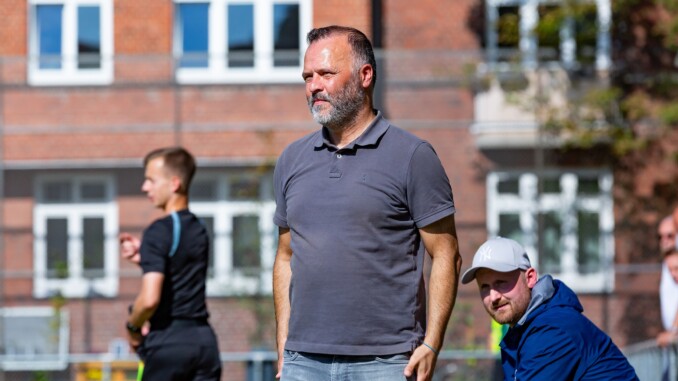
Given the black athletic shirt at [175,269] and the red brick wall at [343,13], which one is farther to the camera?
the red brick wall at [343,13]

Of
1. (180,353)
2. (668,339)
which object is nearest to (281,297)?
(180,353)

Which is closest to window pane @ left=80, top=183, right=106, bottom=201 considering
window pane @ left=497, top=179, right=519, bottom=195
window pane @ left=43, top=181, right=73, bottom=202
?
window pane @ left=43, top=181, right=73, bottom=202

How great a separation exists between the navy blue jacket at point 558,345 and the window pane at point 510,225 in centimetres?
1077

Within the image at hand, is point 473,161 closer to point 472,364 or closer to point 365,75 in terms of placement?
point 472,364

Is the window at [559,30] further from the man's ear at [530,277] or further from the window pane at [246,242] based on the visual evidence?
the man's ear at [530,277]

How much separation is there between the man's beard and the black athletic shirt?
185 cm

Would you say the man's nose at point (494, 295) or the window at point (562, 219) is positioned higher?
the man's nose at point (494, 295)

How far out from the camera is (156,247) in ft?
20.3

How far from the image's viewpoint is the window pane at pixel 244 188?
1535 centimetres

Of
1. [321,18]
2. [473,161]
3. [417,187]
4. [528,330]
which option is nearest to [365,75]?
[417,187]

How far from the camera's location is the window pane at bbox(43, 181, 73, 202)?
16.2 metres

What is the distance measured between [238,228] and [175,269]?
9.00 m

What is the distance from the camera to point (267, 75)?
1630 centimetres

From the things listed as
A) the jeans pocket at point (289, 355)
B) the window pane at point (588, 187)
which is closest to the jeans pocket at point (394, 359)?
the jeans pocket at point (289, 355)
